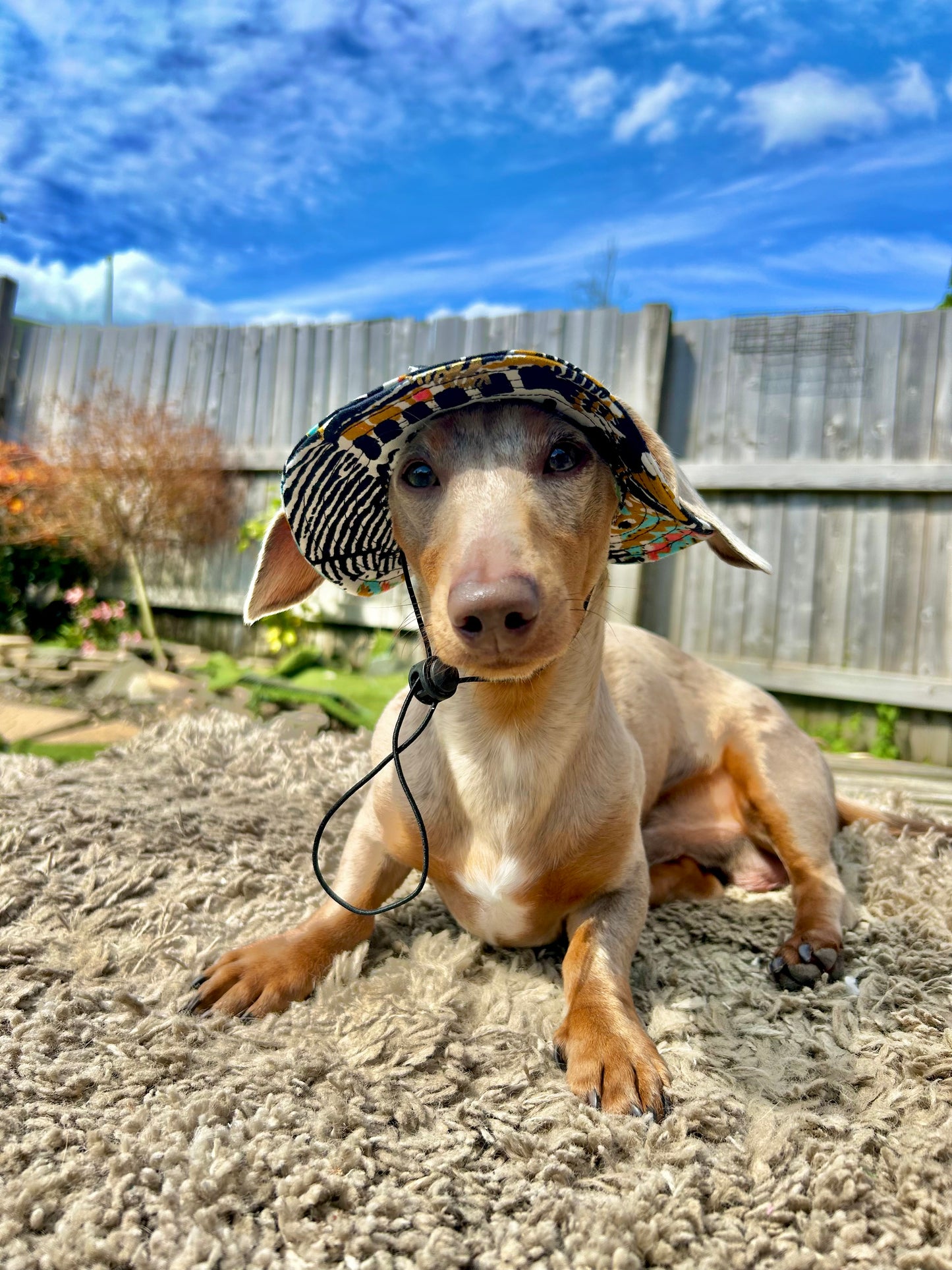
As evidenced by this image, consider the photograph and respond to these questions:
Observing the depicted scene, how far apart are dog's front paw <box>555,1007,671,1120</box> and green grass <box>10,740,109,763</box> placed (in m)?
2.78

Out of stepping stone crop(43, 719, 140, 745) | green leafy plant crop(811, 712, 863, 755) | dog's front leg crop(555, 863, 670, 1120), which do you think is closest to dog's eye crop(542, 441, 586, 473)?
dog's front leg crop(555, 863, 670, 1120)

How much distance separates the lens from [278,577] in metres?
1.95

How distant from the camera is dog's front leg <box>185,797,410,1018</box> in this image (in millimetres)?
1666

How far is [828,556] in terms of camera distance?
5.30 m

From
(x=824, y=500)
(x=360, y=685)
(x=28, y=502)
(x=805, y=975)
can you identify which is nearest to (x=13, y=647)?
(x=28, y=502)

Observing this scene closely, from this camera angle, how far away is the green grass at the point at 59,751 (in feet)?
12.3

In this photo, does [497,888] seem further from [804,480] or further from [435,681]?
[804,480]

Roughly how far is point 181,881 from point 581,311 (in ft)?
15.9

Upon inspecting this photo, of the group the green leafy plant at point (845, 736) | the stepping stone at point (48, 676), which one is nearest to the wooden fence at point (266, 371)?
the stepping stone at point (48, 676)

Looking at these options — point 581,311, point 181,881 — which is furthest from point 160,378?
point 181,881

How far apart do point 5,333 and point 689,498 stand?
8.67 metres

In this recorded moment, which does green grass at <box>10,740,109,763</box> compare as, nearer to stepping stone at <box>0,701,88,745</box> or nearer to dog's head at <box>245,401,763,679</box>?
stepping stone at <box>0,701,88,745</box>

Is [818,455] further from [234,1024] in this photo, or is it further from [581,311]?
[234,1024]

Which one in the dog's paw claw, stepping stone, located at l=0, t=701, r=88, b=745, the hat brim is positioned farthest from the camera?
stepping stone, located at l=0, t=701, r=88, b=745
